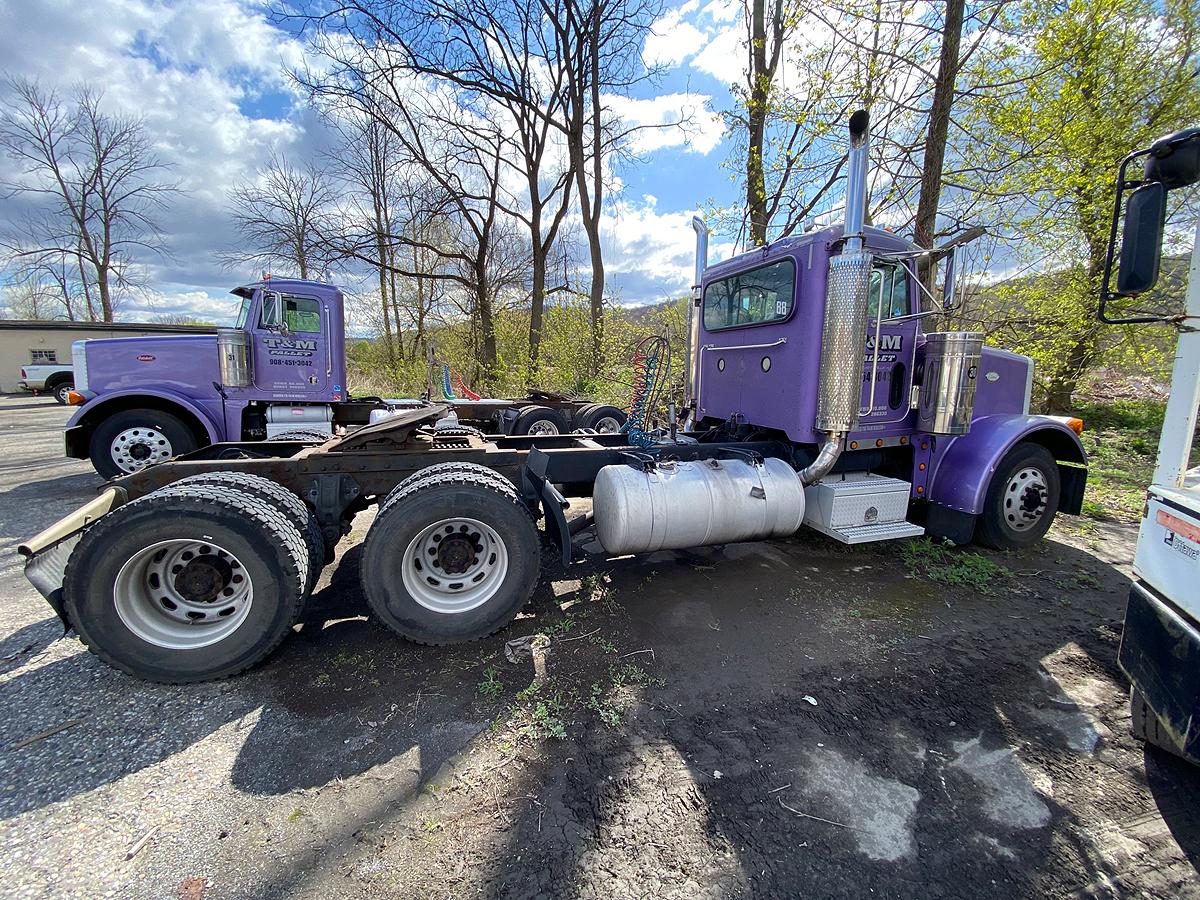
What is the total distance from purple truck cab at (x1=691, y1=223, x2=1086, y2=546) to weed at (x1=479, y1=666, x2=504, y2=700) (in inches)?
114

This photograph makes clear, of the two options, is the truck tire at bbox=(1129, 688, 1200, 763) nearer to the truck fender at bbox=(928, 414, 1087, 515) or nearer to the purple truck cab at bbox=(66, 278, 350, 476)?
the truck fender at bbox=(928, 414, 1087, 515)

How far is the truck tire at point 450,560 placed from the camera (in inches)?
123

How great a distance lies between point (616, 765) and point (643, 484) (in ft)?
6.26

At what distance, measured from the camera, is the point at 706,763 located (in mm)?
2354

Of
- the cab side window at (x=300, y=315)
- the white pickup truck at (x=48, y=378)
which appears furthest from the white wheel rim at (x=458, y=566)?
the white pickup truck at (x=48, y=378)

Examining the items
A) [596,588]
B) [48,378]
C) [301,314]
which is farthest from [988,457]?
[48,378]

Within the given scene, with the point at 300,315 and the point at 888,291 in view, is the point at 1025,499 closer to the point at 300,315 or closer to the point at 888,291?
the point at 888,291

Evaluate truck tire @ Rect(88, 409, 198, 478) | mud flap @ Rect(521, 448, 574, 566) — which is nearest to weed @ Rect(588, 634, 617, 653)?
mud flap @ Rect(521, 448, 574, 566)

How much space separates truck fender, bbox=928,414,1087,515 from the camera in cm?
454

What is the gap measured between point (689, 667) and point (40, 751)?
3.11 m

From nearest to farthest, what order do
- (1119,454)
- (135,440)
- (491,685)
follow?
(491,685) → (135,440) → (1119,454)

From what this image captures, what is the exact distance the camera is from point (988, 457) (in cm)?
455

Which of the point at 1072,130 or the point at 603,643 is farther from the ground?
the point at 1072,130

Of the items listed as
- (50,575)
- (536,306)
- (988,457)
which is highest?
(536,306)
